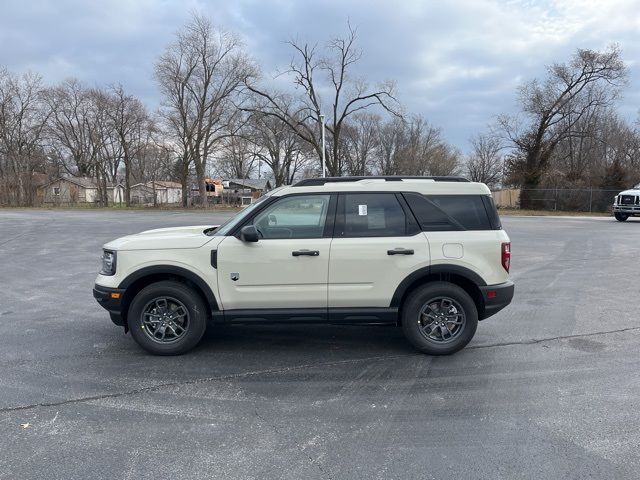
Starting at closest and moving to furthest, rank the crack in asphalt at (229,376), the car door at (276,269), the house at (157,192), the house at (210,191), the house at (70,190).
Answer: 1. the crack in asphalt at (229,376)
2. the car door at (276,269)
3. the house at (210,191)
4. the house at (70,190)
5. the house at (157,192)

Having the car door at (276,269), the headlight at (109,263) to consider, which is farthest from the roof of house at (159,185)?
the car door at (276,269)

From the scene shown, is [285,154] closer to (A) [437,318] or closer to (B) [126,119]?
(B) [126,119]

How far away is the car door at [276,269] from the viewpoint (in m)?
4.73

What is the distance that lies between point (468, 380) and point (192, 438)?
2.56 metres

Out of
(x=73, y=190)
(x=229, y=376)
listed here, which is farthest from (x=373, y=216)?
(x=73, y=190)

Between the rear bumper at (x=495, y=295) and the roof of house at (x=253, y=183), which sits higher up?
the roof of house at (x=253, y=183)

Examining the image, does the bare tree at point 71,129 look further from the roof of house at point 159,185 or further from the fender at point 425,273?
the fender at point 425,273

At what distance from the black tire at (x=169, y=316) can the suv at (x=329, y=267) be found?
0.4 inches

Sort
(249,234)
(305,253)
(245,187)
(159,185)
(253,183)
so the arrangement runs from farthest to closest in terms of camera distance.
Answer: (253,183)
(245,187)
(159,185)
(305,253)
(249,234)

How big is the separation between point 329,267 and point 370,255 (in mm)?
445

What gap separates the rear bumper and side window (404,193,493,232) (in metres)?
0.64

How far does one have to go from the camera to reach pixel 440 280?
498 centimetres

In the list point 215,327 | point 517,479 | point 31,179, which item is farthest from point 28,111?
point 517,479

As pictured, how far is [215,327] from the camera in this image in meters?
5.98
